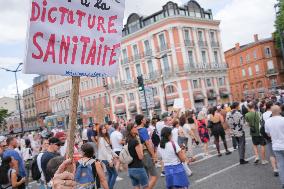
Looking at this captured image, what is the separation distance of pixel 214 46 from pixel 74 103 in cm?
4853

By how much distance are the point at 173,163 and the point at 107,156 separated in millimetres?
2186

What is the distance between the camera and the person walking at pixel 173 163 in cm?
624

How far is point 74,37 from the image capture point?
3072 mm

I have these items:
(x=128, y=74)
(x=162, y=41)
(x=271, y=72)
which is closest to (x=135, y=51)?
(x=128, y=74)

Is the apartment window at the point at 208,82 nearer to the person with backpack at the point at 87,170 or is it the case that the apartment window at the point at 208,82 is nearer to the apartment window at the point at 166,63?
the apartment window at the point at 166,63

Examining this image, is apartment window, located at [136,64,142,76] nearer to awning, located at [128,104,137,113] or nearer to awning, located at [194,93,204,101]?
awning, located at [128,104,137,113]

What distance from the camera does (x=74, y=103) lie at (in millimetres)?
2781

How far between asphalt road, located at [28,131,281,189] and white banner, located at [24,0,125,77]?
536cm

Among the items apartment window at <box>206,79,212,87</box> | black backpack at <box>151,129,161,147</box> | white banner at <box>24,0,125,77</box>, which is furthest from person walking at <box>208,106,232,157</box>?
apartment window at <box>206,79,212,87</box>

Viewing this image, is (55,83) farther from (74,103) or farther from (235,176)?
(74,103)

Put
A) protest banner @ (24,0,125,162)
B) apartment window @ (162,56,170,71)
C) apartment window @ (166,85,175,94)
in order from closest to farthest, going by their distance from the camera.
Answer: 1. protest banner @ (24,0,125,162)
2. apartment window @ (166,85,175,94)
3. apartment window @ (162,56,170,71)

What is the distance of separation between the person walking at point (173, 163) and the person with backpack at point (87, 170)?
63.4 inches

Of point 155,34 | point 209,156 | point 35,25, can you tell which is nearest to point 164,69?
point 155,34

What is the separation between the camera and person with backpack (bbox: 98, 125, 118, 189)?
796cm
